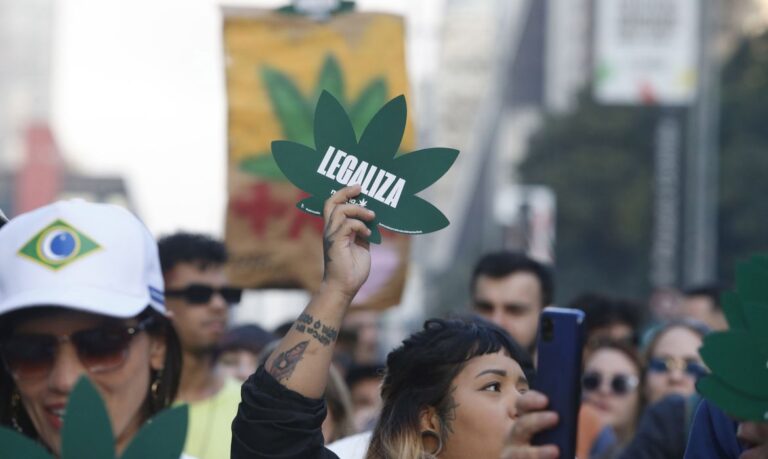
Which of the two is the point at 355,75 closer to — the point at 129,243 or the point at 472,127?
the point at 129,243

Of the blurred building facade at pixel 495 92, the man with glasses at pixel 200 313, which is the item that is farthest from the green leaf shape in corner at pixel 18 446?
the blurred building facade at pixel 495 92

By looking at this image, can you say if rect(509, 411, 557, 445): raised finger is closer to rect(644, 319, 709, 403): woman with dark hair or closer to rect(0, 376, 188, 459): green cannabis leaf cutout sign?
rect(0, 376, 188, 459): green cannabis leaf cutout sign

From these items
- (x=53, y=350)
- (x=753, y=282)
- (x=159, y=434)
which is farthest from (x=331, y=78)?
(x=159, y=434)

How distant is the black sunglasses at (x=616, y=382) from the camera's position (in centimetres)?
700

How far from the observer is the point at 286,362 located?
300cm

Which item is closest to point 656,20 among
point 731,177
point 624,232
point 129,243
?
point 731,177

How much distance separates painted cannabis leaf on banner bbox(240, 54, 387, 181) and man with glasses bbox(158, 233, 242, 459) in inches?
14.4

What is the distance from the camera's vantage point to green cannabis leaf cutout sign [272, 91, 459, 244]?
3.03 metres

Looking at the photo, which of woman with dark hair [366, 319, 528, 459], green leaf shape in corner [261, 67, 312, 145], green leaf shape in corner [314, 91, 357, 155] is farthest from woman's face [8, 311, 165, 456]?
green leaf shape in corner [261, 67, 312, 145]

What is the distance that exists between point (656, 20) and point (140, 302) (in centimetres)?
2023

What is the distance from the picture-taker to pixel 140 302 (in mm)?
3418

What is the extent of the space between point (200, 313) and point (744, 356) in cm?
336

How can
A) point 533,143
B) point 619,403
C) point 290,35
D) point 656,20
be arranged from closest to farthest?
point 290,35 < point 619,403 < point 656,20 < point 533,143

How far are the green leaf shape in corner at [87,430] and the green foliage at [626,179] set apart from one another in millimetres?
31978
